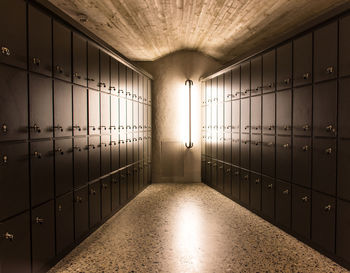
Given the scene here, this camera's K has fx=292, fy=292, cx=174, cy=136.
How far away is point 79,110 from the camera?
3002 millimetres

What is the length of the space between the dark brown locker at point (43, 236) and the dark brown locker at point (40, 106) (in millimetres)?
595

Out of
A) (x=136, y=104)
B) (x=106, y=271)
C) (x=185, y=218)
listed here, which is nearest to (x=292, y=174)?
(x=185, y=218)

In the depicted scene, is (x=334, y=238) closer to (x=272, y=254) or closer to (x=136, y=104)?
(x=272, y=254)

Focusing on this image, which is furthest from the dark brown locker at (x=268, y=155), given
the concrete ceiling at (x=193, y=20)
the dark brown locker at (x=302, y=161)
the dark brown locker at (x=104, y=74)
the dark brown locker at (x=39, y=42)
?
the dark brown locker at (x=39, y=42)

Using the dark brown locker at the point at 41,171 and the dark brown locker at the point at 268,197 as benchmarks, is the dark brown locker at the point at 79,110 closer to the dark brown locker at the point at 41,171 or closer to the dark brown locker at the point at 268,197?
the dark brown locker at the point at 41,171

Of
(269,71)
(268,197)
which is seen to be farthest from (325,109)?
(268,197)

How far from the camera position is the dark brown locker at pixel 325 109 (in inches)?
100

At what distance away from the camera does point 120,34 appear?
4.78 metres

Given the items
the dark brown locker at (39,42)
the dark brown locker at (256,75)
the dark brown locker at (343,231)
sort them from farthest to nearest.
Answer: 1. the dark brown locker at (256,75)
2. the dark brown locker at (343,231)
3. the dark brown locker at (39,42)

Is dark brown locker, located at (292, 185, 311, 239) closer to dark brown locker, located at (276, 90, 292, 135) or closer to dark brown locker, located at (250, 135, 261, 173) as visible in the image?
dark brown locker, located at (276, 90, 292, 135)

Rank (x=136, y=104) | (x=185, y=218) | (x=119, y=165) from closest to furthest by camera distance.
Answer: (x=185, y=218), (x=119, y=165), (x=136, y=104)

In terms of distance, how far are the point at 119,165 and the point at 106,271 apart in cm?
202

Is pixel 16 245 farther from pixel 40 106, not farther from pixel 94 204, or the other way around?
pixel 94 204

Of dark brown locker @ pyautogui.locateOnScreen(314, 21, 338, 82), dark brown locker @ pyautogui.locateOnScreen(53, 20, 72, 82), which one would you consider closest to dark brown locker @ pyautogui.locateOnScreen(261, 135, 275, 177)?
dark brown locker @ pyautogui.locateOnScreen(314, 21, 338, 82)
